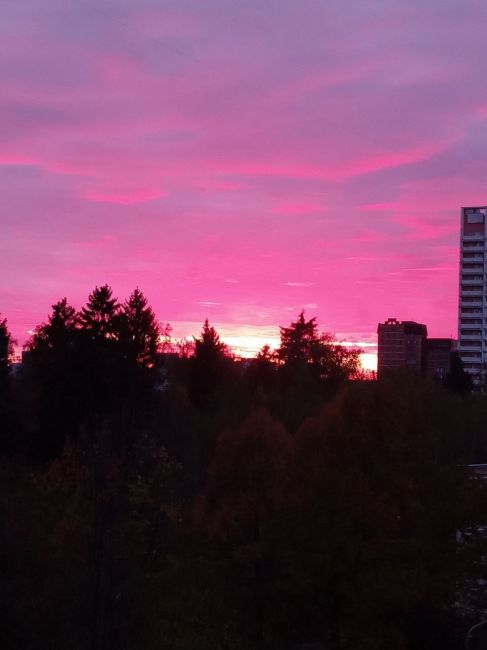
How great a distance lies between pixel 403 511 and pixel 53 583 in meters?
10.8

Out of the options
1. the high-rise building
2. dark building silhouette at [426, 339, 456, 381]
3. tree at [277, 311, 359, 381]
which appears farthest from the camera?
the high-rise building

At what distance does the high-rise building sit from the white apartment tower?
21145mm

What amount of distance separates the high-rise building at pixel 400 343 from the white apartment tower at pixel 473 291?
2115 centimetres

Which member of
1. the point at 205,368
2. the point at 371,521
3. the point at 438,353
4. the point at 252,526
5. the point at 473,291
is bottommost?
the point at 252,526

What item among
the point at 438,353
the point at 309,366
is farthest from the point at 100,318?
the point at 438,353

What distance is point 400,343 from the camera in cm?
12962

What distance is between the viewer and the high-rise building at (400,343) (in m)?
123

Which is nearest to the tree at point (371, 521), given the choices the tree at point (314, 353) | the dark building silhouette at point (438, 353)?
the tree at point (314, 353)

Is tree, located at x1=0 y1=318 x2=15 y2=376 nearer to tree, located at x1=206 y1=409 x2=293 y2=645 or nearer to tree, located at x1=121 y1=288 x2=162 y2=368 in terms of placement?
tree, located at x1=121 y1=288 x2=162 y2=368

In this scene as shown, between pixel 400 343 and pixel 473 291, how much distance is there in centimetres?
3206

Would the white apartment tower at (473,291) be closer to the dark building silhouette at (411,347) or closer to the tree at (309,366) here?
the dark building silhouette at (411,347)

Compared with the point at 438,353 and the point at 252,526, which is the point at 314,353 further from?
the point at 438,353

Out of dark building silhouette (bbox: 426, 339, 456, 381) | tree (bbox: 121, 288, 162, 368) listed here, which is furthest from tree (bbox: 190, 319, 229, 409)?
dark building silhouette (bbox: 426, 339, 456, 381)

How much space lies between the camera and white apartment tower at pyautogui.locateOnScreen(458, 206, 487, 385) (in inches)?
3792
